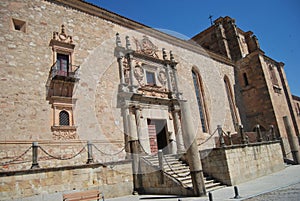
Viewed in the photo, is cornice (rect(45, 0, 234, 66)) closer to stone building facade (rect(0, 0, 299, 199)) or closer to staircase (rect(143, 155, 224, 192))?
stone building facade (rect(0, 0, 299, 199))

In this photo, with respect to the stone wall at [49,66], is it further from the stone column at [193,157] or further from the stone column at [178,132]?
the stone column at [193,157]

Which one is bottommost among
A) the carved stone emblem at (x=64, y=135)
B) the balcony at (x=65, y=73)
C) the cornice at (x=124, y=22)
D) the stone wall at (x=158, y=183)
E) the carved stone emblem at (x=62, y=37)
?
the stone wall at (x=158, y=183)

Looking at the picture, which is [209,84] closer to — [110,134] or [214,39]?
[214,39]

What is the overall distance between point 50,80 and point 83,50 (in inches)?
100

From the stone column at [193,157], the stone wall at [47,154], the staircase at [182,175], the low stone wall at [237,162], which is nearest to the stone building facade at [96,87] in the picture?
Result: the stone wall at [47,154]

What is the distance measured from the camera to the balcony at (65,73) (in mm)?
9695

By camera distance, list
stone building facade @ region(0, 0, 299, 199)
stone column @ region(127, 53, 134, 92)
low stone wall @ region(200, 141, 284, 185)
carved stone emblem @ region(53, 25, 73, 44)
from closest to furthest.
Answer: 1. stone building facade @ region(0, 0, 299, 199)
2. low stone wall @ region(200, 141, 284, 185)
3. carved stone emblem @ region(53, 25, 73, 44)
4. stone column @ region(127, 53, 134, 92)

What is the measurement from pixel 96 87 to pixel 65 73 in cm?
163

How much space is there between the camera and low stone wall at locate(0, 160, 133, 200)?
6.39 metres

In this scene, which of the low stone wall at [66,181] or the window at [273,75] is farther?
the window at [273,75]

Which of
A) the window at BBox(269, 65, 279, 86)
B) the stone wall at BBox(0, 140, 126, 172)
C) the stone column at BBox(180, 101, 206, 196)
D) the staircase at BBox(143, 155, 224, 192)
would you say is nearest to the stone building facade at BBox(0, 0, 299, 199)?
the stone wall at BBox(0, 140, 126, 172)

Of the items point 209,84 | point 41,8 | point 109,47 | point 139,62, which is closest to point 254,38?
point 209,84

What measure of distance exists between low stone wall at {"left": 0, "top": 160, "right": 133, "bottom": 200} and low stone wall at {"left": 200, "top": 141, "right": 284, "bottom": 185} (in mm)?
3454

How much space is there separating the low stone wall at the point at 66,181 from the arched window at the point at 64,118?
2617 mm
